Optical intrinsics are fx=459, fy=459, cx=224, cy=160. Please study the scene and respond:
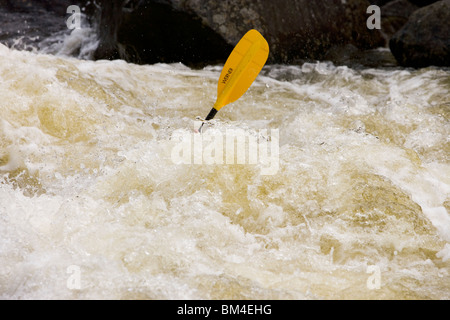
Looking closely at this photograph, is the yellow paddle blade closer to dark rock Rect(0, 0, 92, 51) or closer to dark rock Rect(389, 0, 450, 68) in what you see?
dark rock Rect(389, 0, 450, 68)

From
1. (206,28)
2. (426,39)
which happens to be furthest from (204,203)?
(426,39)

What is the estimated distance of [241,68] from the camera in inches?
102

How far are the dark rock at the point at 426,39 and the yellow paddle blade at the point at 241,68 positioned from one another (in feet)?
9.05

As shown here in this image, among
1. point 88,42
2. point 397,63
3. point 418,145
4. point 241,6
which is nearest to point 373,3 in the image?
point 397,63

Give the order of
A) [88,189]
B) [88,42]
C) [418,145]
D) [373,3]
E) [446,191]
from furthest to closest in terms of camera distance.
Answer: [373,3] < [88,42] < [418,145] < [446,191] < [88,189]

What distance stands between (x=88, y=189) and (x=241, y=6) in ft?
10.1

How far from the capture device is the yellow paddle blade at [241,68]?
2.58 metres

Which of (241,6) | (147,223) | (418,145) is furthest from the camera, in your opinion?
(241,6)

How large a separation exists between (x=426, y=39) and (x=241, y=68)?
2945mm
